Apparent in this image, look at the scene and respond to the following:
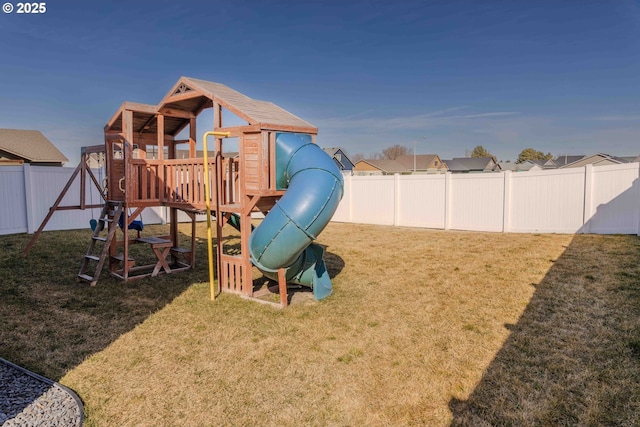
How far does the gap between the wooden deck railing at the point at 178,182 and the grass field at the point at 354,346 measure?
65.3 inches

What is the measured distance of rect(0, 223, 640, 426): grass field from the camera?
340cm

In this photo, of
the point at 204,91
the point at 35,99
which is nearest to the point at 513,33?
the point at 204,91

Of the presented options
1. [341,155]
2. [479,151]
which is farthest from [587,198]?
[479,151]

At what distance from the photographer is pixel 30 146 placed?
2697 centimetres

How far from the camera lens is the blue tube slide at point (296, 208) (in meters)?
5.39

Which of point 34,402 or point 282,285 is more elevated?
point 282,285

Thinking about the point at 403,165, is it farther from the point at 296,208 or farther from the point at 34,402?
the point at 34,402

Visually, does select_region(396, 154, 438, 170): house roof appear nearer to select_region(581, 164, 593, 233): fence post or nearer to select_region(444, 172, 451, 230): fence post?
select_region(444, 172, 451, 230): fence post

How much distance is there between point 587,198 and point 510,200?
2.10 meters

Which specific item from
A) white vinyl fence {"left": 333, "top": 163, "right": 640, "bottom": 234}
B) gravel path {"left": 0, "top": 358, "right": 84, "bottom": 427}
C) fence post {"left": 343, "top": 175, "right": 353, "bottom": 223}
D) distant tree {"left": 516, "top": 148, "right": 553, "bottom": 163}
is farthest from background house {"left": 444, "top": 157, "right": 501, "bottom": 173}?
gravel path {"left": 0, "top": 358, "right": 84, "bottom": 427}

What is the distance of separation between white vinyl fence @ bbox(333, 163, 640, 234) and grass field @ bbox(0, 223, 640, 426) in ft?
12.2

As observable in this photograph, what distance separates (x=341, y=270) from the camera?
8.45m

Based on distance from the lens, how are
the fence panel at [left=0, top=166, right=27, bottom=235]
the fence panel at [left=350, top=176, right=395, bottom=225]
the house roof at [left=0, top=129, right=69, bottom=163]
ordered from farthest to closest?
the house roof at [left=0, top=129, right=69, bottom=163], the fence panel at [left=350, top=176, right=395, bottom=225], the fence panel at [left=0, top=166, right=27, bottom=235]

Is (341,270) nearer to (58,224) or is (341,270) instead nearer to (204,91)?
(204,91)
